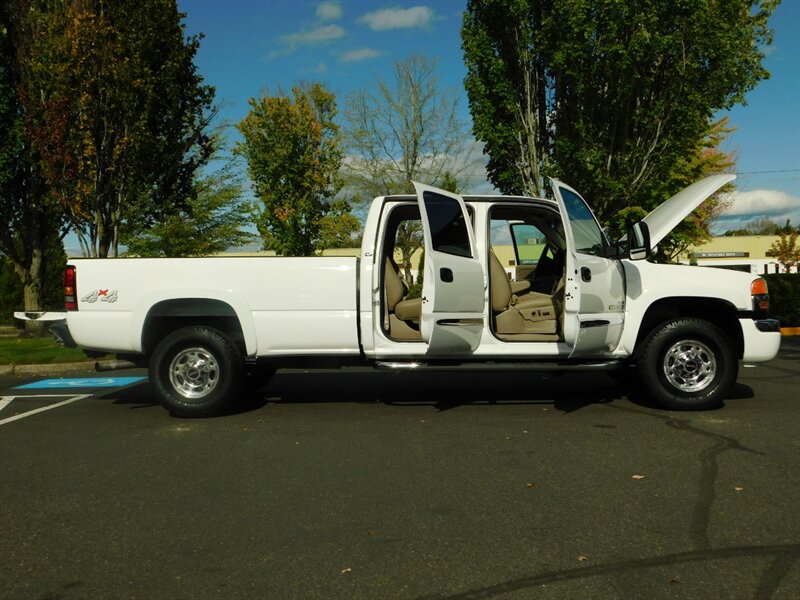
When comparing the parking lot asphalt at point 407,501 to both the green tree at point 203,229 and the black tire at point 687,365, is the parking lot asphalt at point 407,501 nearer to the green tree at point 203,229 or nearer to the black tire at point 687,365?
the black tire at point 687,365

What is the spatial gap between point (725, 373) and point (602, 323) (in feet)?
4.49

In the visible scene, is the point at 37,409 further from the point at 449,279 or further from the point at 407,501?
the point at 407,501

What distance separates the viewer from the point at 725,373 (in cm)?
705

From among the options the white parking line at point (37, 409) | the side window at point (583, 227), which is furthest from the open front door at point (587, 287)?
the white parking line at point (37, 409)

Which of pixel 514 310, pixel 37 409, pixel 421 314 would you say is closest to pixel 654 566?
pixel 421 314

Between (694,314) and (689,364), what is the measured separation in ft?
1.91

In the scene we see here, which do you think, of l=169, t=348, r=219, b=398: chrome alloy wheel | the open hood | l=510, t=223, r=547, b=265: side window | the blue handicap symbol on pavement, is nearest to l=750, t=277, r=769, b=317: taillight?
the open hood

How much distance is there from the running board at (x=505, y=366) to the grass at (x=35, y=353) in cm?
665

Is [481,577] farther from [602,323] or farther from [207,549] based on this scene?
[602,323]

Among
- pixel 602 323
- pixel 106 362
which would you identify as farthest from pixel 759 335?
pixel 106 362

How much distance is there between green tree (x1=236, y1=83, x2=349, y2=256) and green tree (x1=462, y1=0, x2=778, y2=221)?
36.5 feet

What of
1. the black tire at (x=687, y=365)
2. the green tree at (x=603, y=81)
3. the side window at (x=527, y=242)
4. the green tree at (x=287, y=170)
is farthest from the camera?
the green tree at (x=287, y=170)

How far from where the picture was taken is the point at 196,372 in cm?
721

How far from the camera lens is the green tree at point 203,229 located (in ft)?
81.0
